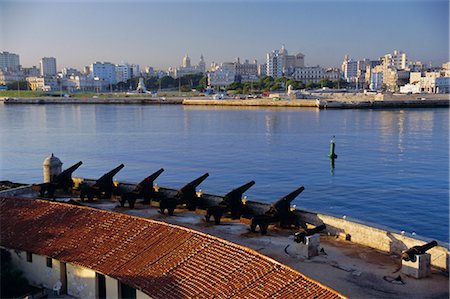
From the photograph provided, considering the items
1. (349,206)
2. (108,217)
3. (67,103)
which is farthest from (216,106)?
(108,217)

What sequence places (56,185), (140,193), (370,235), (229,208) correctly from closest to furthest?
(370,235) < (229,208) < (140,193) < (56,185)

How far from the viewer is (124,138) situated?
67.6 meters

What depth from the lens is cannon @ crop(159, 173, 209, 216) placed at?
18797 millimetres

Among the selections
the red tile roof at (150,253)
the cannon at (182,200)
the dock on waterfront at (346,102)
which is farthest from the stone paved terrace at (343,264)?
the dock on waterfront at (346,102)

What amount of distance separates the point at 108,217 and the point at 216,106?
12659cm

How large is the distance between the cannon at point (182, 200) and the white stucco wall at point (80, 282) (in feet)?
15.4

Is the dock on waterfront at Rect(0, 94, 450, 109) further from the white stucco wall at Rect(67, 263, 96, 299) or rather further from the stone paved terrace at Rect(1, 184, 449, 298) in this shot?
the white stucco wall at Rect(67, 263, 96, 299)

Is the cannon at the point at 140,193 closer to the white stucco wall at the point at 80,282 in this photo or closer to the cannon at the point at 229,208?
the cannon at the point at 229,208

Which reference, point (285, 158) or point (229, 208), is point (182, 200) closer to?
point (229, 208)

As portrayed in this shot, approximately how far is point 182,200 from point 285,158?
31002 mm

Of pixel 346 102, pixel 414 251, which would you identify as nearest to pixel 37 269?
pixel 414 251

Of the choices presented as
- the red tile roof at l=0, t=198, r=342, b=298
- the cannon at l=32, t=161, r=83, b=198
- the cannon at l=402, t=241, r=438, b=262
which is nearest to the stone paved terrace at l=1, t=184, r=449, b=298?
the cannon at l=402, t=241, r=438, b=262

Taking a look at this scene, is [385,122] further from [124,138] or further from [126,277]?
[126,277]

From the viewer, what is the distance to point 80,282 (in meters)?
14.6
